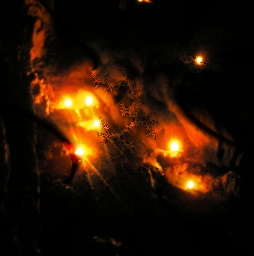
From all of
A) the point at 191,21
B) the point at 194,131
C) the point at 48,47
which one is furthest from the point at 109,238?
the point at 191,21

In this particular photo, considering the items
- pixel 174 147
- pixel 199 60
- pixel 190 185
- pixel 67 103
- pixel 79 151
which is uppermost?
pixel 199 60

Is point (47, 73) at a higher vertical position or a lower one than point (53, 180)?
higher

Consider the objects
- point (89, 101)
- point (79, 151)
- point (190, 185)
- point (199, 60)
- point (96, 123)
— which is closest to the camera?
point (190, 185)

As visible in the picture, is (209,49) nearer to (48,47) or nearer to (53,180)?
(48,47)

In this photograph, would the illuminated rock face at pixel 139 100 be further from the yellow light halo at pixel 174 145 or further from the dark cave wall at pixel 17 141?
the dark cave wall at pixel 17 141

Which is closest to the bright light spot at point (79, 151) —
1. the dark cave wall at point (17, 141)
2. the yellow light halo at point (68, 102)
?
the dark cave wall at point (17, 141)

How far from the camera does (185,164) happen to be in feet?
10.5

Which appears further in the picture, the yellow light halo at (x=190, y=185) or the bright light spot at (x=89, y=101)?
the bright light spot at (x=89, y=101)

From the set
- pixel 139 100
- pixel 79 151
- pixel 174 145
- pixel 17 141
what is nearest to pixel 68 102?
pixel 79 151

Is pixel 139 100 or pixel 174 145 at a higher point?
pixel 139 100

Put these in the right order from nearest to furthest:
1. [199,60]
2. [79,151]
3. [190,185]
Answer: [190,185], [79,151], [199,60]

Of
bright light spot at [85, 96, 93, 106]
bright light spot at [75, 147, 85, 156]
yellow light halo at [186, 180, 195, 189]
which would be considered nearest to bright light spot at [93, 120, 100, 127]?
bright light spot at [85, 96, 93, 106]

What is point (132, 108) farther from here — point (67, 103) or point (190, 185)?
point (190, 185)

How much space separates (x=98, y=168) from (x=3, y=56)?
2.41 metres
